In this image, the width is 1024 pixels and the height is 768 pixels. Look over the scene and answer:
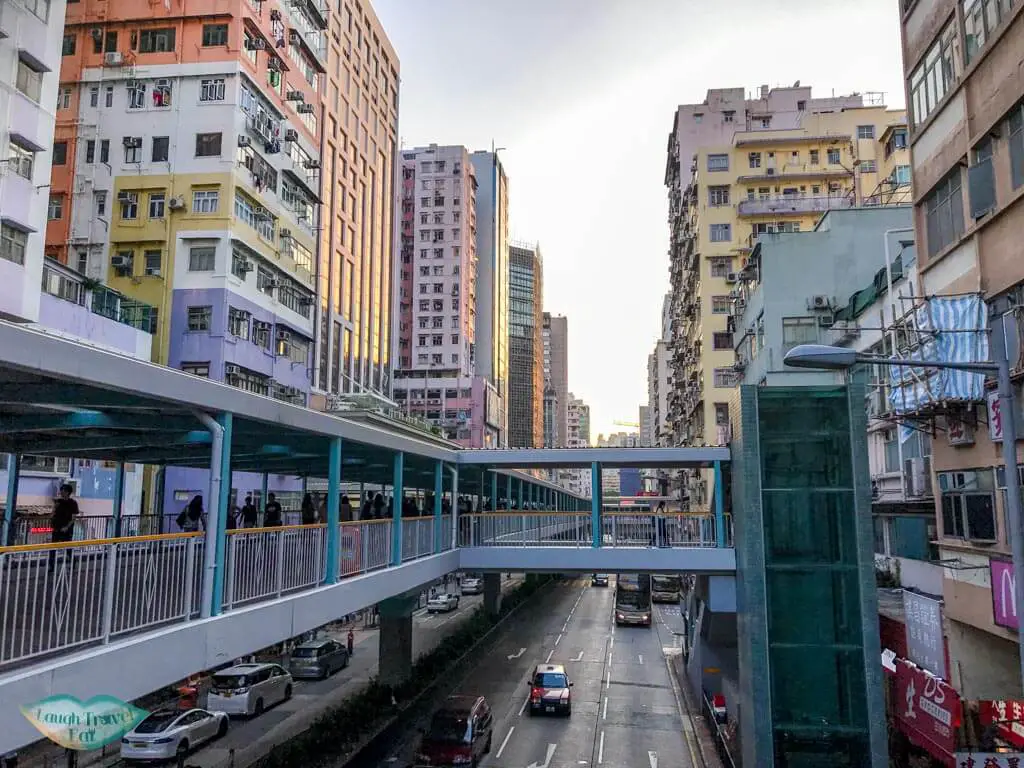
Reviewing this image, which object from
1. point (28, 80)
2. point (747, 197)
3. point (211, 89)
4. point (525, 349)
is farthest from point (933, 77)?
point (525, 349)

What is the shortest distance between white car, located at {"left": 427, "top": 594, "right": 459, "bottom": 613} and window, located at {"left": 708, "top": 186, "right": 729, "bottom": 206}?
→ 27.4m

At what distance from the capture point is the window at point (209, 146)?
33.0m

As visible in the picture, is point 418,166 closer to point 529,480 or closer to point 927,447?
point 529,480

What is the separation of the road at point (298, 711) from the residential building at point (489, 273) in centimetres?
5578

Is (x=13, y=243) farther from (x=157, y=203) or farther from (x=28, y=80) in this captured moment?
(x=157, y=203)

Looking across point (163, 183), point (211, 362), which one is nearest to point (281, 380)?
point (211, 362)

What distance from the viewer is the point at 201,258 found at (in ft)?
106

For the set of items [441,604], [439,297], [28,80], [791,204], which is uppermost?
[439,297]

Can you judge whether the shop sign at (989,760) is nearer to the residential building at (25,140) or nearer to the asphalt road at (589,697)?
the asphalt road at (589,697)

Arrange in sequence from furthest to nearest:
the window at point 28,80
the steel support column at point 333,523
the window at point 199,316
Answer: the window at point 199,316 → the window at point 28,80 → the steel support column at point 333,523

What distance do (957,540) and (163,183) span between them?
1217 inches

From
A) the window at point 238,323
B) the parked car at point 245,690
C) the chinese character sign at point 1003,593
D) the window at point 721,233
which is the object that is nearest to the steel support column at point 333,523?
the chinese character sign at point 1003,593

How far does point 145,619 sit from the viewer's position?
328 inches

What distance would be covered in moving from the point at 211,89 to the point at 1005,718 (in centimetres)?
3359
